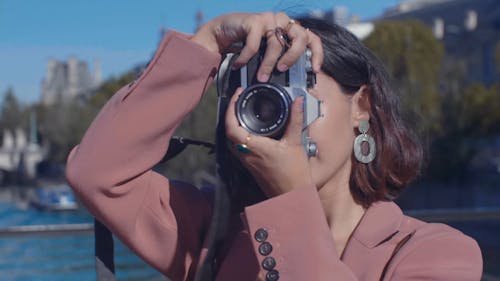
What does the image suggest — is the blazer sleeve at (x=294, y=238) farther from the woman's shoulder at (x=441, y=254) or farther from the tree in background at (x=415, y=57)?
the tree in background at (x=415, y=57)

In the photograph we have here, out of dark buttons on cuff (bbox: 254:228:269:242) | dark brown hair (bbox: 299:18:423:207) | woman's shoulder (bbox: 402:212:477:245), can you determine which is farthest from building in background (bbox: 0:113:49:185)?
dark buttons on cuff (bbox: 254:228:269:242)

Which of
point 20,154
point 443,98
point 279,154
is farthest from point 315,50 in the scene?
point 20,154

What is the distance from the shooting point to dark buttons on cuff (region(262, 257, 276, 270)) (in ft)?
4.36

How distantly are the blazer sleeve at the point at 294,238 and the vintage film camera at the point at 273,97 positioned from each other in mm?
98

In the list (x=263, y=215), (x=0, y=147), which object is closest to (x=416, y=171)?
(x=263, y=215)

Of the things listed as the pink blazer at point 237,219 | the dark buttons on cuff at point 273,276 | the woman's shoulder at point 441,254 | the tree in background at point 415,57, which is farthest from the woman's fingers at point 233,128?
the tree in background at point 415,57

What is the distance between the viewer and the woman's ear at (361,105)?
1.59 meters

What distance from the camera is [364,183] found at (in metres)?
1.62

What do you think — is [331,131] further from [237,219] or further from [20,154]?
[20,154]

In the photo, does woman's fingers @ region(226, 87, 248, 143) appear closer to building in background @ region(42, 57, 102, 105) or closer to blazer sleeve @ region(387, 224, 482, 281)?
blazer sleeve @ region(387, 224, 482, 281)

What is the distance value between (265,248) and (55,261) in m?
2.10

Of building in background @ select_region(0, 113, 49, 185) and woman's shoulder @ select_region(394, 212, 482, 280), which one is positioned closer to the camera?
woman's shoulder @ select_region(394, 212, 482, 280)

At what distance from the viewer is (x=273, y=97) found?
1.39 metres

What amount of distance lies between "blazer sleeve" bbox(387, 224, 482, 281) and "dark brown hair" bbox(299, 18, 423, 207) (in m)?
0.17
